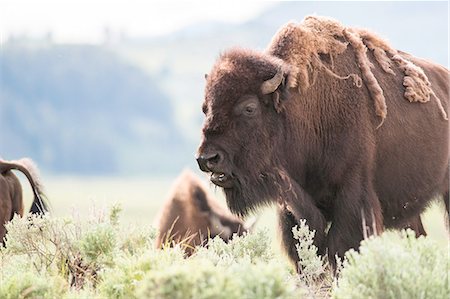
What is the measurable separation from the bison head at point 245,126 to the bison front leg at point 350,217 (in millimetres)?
512

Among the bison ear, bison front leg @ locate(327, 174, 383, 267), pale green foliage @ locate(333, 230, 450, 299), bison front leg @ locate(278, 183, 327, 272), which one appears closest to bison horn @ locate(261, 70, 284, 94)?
bison front leg @ locate(278, 183, 327, 272)

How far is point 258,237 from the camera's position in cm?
697

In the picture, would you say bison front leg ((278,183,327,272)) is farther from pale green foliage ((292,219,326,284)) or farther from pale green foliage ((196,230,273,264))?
pale green foliage ((292,219,326,284))

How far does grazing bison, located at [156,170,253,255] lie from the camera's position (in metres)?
12.1

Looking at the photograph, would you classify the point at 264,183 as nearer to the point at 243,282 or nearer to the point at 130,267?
the point at 130,267

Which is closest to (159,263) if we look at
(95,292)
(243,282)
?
(95,292)

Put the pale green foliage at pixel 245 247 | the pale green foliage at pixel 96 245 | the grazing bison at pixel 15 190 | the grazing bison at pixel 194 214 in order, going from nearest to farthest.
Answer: the pale green foliage at pixel 96 245, the pale green foliage at pixel 245 247, the grazing bison at pixel 15 190, the grazing bison at pixel 194 214

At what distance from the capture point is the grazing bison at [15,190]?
905 cm

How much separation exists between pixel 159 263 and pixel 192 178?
7.34m

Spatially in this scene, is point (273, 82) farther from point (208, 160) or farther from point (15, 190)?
point (15, 190)

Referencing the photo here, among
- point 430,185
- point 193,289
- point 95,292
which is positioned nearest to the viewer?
point 193,289

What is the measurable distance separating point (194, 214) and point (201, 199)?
359 millimetres

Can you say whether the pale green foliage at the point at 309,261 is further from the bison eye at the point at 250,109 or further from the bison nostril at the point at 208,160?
the bison eye at the point at 250,109

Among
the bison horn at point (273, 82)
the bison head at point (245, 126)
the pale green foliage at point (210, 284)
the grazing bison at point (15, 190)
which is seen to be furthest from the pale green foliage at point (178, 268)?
the grazing bison at point (15, 190)
